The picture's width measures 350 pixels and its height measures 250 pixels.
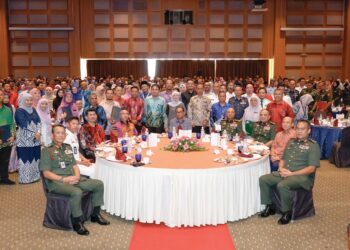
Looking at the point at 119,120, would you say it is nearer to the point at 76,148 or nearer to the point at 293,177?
the point at 76,148

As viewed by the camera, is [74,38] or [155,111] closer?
[155,111]

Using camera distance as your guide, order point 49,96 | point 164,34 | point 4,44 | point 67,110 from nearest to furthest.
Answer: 1. point 67,110
2. point 49,96
3. point 4,44
4. point 164,34

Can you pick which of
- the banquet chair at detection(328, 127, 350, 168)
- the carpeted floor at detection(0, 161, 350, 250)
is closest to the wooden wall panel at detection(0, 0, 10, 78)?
the carpeted floor at detection(0, 161, 350, 250)

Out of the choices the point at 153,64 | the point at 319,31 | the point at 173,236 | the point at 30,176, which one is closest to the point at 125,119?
the point at 30,176

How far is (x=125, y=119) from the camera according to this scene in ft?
24.3

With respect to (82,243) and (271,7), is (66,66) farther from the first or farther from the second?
(82,243)

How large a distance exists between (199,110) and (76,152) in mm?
3237

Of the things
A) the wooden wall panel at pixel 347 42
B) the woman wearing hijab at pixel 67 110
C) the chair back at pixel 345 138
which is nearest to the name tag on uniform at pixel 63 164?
the woman wearing hijab at pixel 67 110

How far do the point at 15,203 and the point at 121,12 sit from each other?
15.1 metres

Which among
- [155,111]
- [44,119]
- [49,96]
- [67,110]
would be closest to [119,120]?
[155,111]

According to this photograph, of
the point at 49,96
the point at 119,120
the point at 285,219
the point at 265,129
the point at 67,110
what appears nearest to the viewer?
the point at 285,219

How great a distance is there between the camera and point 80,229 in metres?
5.49

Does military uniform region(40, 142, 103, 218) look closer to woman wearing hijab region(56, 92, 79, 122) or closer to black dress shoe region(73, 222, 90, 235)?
black dress shoe region(73, 222, 90, 235)

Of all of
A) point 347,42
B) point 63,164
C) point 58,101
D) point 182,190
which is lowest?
point 182,190
